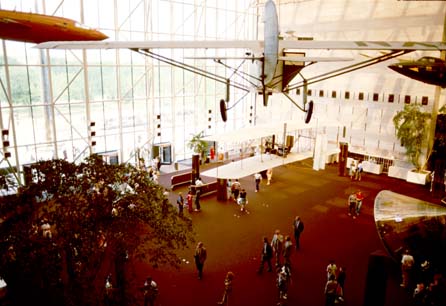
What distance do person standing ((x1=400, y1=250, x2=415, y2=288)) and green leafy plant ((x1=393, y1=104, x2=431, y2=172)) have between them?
424 inches

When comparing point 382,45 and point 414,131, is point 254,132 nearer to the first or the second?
point 414,131

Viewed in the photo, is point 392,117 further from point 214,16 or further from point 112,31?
point 112,31

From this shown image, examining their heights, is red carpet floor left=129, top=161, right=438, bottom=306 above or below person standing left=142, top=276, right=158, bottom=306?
below

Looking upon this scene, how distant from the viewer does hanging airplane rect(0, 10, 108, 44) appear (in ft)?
39.8

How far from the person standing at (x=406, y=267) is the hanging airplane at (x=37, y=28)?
40.5 ft

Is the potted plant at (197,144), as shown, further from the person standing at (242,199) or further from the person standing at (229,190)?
the person standing at (242,199)

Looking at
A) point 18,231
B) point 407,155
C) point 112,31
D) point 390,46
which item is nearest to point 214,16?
point 112,31

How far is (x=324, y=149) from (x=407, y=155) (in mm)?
6248

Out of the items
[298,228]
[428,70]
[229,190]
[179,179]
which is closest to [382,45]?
[298,228]

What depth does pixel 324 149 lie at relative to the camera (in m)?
17.1

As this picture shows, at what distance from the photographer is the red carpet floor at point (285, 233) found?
992cm

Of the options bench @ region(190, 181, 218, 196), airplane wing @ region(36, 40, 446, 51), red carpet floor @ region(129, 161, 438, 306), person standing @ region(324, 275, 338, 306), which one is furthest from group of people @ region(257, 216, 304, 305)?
bench @ region(190, 181, 218, 196)

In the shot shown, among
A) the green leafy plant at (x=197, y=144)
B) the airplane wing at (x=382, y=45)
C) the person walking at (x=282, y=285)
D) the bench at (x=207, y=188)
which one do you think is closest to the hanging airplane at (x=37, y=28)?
the bench at (x=207, y=188)

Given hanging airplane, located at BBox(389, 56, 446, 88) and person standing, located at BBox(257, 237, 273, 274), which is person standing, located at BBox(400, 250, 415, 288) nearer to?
person standing, located at BBox(257, 237, 273, 274)
